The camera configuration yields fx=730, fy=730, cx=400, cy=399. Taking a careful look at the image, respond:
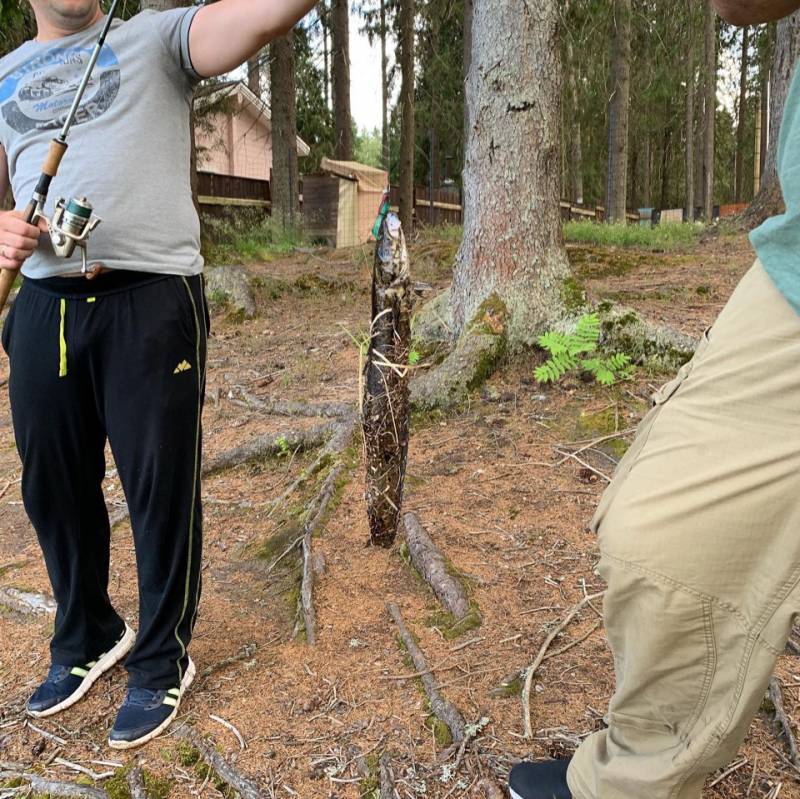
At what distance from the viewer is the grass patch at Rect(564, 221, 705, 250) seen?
10820 millimetres

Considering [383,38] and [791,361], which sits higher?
[383,38]

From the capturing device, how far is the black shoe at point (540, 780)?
5.91 feet

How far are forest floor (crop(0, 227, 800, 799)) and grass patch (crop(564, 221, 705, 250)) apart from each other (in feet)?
19.1

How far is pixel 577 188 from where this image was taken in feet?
91.7

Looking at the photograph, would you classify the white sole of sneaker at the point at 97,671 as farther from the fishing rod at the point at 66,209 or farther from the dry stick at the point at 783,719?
the dry stick at the point at 783,719

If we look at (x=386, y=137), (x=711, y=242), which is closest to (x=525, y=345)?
(x=711, y=242)

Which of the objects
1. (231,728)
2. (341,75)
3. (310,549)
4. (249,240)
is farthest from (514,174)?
(341,75)

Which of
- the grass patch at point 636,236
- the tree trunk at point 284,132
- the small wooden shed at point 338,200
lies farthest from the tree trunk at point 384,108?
the grass patch at point 636,236

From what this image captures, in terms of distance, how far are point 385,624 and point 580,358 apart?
101 inches

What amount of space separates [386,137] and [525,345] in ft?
75.7

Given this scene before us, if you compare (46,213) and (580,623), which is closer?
(46,213)

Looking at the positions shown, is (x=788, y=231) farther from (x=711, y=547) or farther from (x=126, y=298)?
(x=126, y=298)

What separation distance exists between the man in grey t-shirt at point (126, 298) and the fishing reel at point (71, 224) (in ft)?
0.26

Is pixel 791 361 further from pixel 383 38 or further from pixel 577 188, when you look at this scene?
pixel 577 188
